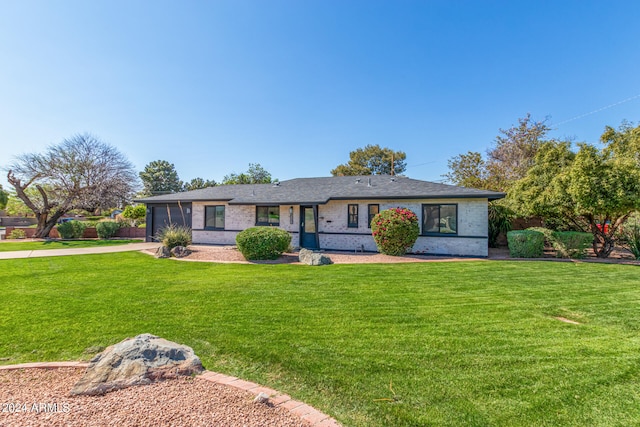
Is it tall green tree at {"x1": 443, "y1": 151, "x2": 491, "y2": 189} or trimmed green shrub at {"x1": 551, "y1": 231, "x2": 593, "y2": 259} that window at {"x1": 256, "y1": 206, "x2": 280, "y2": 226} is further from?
tall green tree at {"x1": 443, "y1": 151, "x2": 491, "y2": 189}

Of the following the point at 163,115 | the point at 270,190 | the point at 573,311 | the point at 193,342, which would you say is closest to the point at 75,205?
the point at 163,115

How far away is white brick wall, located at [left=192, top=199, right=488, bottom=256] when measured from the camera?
11.8 m

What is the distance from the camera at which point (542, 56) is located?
44.3 feet

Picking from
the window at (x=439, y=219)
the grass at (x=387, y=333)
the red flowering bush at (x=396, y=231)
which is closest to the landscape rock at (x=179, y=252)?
the grass at (x=387, y=333)

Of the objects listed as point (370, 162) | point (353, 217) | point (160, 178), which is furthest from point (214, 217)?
point (160, 178)

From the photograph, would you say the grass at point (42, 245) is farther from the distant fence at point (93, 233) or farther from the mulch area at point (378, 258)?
the mulch area at point (378, 258)

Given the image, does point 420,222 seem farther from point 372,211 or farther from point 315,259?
point 315,259

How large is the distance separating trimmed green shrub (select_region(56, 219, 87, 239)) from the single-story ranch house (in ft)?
18.7

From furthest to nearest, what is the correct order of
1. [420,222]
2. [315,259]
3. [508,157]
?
[508,157] → [420,222] → [315,259]

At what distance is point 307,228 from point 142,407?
12.1 meters

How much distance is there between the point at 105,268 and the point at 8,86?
7598 millimetres

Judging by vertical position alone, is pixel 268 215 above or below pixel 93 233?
above

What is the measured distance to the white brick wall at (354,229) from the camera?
38.7 ft

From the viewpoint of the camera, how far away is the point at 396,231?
1127 cm
